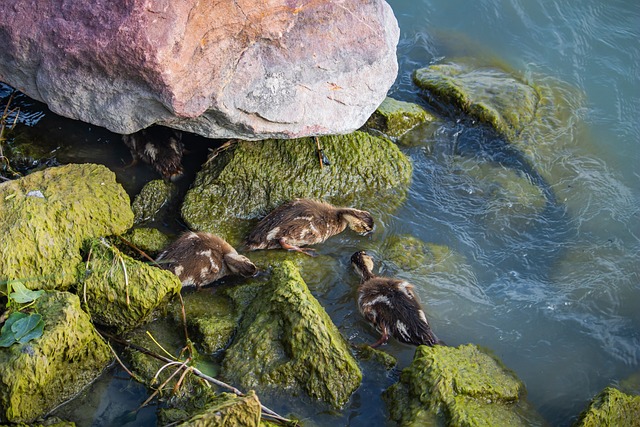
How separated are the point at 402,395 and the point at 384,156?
264 centimetres

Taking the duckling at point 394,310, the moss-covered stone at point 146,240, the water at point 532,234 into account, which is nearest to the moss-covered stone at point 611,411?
the water at point 532,234

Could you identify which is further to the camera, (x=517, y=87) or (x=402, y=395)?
(x=517, y=87)

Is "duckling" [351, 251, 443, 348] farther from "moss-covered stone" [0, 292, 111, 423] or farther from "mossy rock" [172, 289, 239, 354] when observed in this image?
"moss-covered stone" [0, 292, 111, 423]

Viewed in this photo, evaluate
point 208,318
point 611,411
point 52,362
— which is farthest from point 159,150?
point 611,411

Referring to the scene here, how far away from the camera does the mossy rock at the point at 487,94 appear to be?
7.23 metres

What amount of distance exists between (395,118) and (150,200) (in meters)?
2.63

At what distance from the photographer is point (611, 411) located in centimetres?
450

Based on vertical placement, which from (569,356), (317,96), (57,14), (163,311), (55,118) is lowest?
(569,356)

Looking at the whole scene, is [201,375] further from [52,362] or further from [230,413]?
[52,362]

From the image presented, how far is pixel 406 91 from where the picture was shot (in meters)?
7.81

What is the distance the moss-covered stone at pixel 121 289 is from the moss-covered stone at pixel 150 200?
0.92m

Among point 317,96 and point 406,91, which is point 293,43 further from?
point 406,91

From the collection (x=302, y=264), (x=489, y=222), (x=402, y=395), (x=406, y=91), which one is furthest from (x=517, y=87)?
(x=402, y=395)

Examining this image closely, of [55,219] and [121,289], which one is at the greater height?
[55,219]
